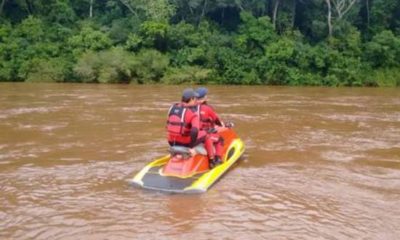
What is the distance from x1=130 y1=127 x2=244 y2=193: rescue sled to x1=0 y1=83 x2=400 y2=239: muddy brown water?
0.11m

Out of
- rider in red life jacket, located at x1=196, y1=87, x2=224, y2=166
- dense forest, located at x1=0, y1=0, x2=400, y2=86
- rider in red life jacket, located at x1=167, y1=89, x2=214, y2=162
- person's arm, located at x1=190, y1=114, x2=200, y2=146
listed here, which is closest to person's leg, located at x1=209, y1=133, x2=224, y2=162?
rider in red life jacket, located at x1=196, y1=87, x2=224, y2=166

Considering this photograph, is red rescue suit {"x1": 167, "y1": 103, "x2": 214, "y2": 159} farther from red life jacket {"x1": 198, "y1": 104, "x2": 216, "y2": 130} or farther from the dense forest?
the dense forest

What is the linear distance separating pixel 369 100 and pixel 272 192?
1181cm

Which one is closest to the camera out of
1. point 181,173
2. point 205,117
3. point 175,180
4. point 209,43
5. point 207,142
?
point 175,180

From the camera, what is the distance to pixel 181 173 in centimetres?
684

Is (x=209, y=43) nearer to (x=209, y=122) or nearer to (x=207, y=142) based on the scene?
(x=209, y=122)

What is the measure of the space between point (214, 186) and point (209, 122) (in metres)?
1.12

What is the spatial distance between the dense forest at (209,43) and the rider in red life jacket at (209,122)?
16.7 meters

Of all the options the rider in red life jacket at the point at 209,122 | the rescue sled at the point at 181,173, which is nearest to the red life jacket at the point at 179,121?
the rescue sled at the point at 181,173

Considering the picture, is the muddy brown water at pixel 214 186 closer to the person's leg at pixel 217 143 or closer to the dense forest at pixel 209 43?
the person's leg at pixel 217 143

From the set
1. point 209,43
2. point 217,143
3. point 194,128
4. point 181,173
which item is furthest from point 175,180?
point 209,43

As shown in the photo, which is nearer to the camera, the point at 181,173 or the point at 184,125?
the point at 181,173

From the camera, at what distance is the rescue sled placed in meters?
6.60

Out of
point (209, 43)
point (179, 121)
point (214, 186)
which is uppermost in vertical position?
point (209, 43)
